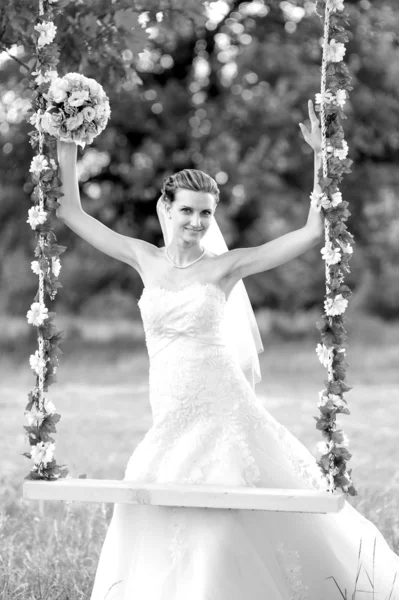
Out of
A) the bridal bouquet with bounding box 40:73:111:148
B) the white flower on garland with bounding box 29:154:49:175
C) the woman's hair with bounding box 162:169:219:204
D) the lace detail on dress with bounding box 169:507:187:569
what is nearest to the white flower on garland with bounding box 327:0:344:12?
the woman's hair with bounding box 162:169:219:204

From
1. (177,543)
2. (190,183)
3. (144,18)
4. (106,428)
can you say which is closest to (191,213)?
(190,183)

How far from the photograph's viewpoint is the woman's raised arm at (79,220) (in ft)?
14.1

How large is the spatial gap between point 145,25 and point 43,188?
1.79 m

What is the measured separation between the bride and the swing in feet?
0.37

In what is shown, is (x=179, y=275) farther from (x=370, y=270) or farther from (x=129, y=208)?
(x=370, y=270)

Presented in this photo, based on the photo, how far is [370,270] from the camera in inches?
892

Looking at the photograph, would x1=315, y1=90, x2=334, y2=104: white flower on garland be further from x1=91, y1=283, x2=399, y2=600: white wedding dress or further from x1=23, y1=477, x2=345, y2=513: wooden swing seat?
x1=23, y1=477, x2=345, y2=513: wooden swing seat

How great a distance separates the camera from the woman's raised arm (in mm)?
4309

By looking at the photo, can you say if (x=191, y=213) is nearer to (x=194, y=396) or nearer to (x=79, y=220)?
(x=79, y=220)

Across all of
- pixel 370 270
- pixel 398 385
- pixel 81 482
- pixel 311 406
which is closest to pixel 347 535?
pixel 81 482

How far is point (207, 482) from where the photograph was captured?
159 inches

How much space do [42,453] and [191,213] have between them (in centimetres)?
124

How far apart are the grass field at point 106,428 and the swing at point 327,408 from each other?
0.73 metres

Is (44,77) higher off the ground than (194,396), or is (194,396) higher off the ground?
(44,77)
